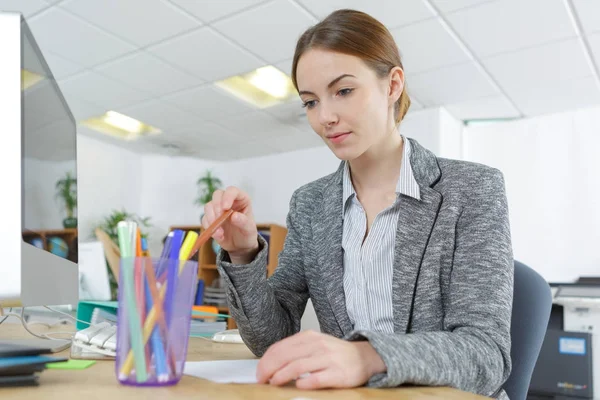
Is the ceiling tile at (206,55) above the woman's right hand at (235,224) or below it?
above

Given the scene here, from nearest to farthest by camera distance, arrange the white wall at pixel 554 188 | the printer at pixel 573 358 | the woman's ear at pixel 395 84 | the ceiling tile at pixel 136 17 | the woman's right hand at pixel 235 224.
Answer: the woman's right hand at pixel 235 224 → the woman's ear at pixel 395 84 → the ceiling tile at pixel 136 17 → the printer at pixel 573 358 → the white wall at pixel 554 188

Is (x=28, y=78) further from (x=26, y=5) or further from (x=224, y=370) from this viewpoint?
(x=26, y=5)

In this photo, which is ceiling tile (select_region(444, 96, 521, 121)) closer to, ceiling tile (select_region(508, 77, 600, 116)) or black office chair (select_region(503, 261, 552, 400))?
ceiling tile (select_region(508, 77, 600, 116))

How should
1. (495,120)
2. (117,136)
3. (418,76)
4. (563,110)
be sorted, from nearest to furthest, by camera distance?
1. (418,76)
2. (563,110)
3. (495,120)
4. (117,136)

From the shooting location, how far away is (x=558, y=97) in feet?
12.8

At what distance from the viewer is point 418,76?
142 inches

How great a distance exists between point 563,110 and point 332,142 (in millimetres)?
3847

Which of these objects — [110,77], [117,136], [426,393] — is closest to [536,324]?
[426,393]

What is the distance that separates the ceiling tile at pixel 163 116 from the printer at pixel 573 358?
303 centimetres

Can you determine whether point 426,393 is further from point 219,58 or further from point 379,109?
point 219,58

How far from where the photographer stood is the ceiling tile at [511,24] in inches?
106

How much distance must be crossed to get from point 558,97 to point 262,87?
6.98 feet

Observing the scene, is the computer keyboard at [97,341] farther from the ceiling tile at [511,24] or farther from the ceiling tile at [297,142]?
the ceiling tile at [297,142]

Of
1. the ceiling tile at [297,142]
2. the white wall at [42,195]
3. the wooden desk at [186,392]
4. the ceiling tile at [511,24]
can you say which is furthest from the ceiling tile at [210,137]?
the wooden desk at [186,392]
